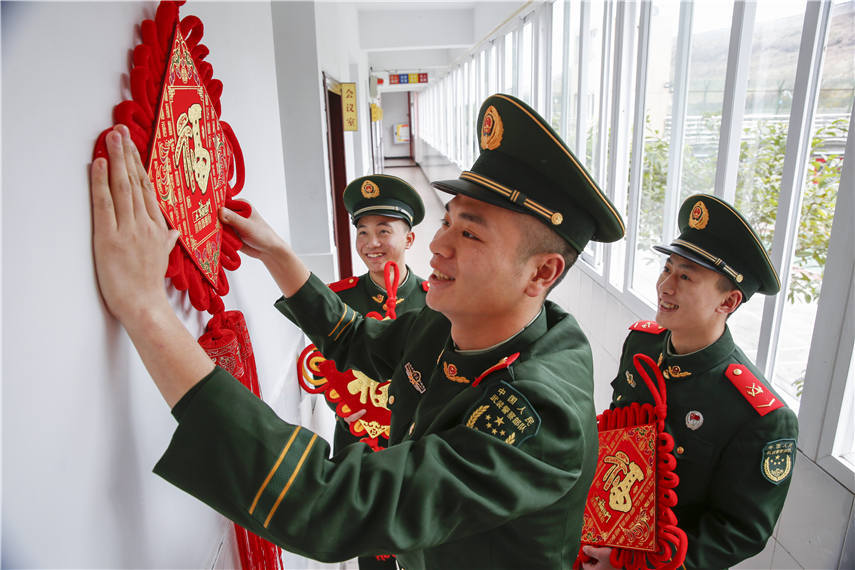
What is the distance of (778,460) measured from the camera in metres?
1.48

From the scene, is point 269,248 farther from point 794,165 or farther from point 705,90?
point 705,90

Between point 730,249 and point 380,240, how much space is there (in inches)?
51.3

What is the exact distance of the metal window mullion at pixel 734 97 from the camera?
2.28 m

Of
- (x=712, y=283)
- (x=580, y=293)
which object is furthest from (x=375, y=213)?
(x=580, y=293)

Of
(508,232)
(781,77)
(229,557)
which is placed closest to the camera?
(508,232)

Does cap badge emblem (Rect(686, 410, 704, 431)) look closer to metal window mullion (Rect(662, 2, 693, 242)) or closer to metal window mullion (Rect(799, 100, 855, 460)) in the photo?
metal window mullion (Rect(799, 100, 855, 460))

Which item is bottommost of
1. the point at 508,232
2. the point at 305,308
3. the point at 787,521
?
the point at 787,521

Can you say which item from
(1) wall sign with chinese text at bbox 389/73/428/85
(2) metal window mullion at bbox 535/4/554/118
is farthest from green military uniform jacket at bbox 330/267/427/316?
(1) wall sign with chinese text at bbox 389/73/428/85

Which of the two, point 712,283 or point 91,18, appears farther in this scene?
point 712,283

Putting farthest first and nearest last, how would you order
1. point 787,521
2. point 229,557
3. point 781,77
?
1. point 781,77
2. point 787,521
3. point 229,557

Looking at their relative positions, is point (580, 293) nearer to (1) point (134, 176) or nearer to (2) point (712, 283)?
(2) point (712, 283)

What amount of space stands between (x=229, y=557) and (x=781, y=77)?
2480 millimetres

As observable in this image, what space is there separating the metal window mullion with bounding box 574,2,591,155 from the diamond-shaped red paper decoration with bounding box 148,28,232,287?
3.70 m

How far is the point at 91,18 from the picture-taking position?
0.78 metres
